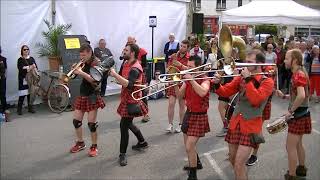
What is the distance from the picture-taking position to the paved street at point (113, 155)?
17.9ft

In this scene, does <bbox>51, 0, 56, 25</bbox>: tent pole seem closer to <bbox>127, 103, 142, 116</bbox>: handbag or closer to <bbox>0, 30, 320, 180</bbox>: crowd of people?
<bbox>0, 30, 320, 180</bbox>: crowd of people

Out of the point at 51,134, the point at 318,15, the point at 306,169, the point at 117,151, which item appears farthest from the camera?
the point at 318,15

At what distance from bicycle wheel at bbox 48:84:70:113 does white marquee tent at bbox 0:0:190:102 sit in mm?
843

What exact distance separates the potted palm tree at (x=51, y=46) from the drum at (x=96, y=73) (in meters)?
4.24

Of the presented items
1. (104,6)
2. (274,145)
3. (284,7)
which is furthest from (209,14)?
(274,145)

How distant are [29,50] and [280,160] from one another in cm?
590

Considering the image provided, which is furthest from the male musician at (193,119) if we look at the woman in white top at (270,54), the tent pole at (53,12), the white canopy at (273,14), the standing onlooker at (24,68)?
the white canopy at (273,14)

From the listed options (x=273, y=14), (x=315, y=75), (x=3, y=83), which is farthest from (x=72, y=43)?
(x=273, y=14)

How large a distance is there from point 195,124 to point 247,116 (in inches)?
32.0

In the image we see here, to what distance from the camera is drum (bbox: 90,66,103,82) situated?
18.4ft

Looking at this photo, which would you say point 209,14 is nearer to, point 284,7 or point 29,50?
point 284,7

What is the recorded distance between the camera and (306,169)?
17.4 ft

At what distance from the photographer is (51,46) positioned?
383 inches

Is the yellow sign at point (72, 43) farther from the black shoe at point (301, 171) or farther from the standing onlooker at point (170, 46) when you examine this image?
the black shoe at point (301, 171)
